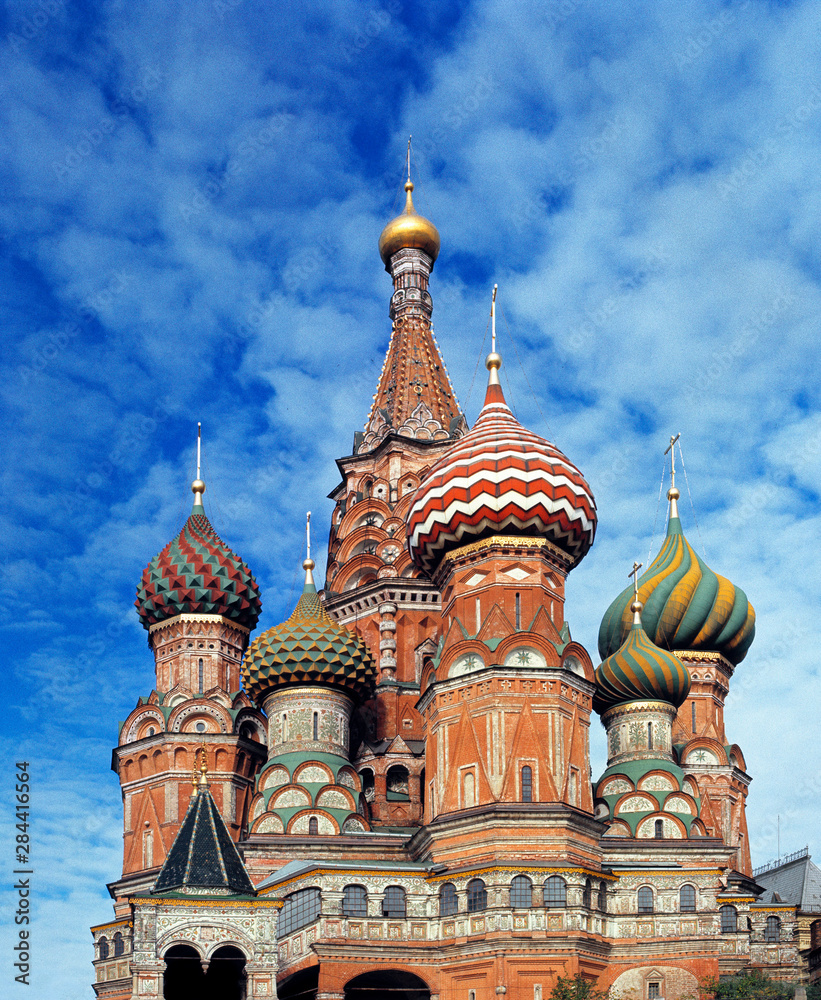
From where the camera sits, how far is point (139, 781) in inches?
1625

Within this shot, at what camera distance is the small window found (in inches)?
1357

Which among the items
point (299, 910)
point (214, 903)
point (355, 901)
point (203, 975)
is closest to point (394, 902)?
point (355, 901)

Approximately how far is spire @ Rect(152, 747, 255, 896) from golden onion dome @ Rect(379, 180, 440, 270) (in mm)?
22541

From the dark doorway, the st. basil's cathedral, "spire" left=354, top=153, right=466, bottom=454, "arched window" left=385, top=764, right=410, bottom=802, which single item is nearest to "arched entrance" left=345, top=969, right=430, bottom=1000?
the st. basil's cathedral

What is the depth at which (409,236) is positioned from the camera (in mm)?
48844

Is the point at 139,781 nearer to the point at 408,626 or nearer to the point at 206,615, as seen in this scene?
the point at 206,615

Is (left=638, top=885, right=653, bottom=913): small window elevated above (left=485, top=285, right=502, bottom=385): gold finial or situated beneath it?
situated beneath

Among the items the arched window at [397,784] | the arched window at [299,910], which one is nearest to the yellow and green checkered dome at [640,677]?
the arched window at [397,784]

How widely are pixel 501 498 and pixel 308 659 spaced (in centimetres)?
639

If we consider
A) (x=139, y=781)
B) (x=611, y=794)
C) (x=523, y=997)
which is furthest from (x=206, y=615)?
(x=523, y=997)

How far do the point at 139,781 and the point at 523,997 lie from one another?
13.4 meters

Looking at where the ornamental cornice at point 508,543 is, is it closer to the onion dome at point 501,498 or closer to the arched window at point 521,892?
the onion dome at point 501,498

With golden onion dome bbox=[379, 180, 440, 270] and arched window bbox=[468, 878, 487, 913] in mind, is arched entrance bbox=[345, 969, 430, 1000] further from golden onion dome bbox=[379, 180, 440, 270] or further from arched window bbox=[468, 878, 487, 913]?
golden onion dome bbox=[379, 180, 440, 270]

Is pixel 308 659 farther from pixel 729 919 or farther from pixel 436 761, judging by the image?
pixel 729 919
